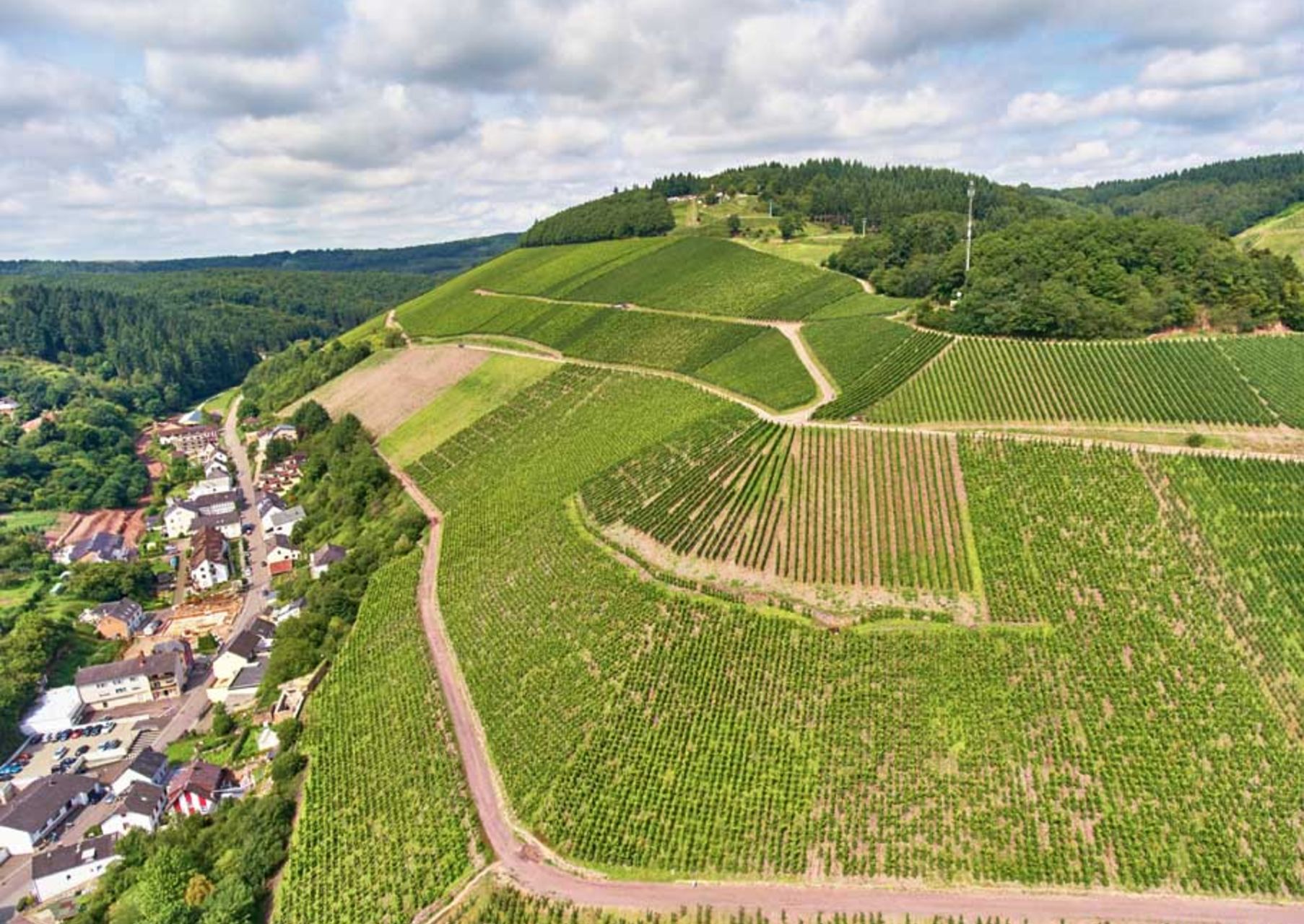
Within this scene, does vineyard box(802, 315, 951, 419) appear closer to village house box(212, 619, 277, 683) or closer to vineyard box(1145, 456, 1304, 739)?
vineyard box(1145, 456, 1304, 739)

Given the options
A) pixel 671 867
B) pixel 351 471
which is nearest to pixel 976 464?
pixel 671 867

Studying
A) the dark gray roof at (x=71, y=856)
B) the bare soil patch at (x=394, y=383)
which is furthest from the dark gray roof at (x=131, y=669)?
the bare soil patch at (x=394, y=383)

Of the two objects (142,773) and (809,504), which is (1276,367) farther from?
(142,773)

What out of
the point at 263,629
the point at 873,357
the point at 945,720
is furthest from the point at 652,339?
the point at 945,720

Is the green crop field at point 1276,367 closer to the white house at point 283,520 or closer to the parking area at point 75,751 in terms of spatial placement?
the parking area at point 75,751

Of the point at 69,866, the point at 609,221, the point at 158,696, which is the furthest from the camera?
the point at 609,221

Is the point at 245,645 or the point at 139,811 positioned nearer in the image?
the point at 139,811

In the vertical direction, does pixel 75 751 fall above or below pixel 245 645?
below
